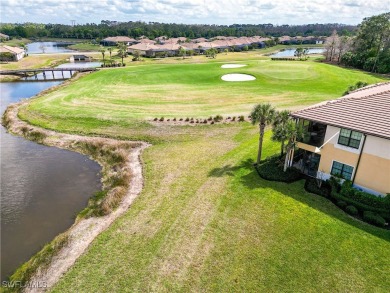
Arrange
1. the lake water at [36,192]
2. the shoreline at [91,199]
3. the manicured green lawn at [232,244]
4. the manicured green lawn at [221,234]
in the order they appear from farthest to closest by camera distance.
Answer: the lake water at [36,192], the shoreline at [91,199], the manicured green lawn at [221,234], the manicured green lawn at [232,244]

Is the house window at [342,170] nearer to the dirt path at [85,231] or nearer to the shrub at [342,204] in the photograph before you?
the shrub at [342,204]

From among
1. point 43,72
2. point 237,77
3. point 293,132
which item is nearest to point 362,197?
point 293,132

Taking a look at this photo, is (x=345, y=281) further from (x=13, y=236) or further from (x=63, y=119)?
(x=63, y=119)

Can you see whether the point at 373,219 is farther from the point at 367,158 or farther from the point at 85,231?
the point at 85,231

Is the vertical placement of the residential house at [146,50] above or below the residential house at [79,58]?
above

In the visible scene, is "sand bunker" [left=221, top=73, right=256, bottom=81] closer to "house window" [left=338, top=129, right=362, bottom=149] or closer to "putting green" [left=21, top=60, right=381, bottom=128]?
"putting green" [left=21, top=60, right=381, bottom=128]

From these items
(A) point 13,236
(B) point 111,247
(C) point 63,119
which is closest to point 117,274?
(B) point 111,247

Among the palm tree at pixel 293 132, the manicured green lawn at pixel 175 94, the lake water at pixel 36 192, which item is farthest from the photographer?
the manicured green lawn at pixel 175 94

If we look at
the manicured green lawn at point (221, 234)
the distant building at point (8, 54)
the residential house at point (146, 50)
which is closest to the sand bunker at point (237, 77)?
the manicured green lawn at point (221, 234)
